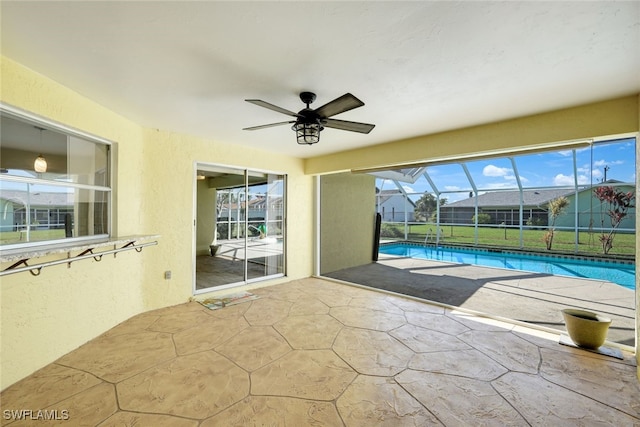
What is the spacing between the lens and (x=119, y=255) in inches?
122

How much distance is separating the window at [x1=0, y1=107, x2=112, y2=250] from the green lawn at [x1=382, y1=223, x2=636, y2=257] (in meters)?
9.92

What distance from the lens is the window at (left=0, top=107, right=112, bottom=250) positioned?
2.03m

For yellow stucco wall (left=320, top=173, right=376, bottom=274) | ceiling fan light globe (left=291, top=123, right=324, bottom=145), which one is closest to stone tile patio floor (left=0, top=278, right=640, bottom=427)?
ceiling fan light globe (left=291, top=123, right=324, bottom=145)

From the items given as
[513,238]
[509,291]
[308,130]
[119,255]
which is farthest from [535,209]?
[119,255]

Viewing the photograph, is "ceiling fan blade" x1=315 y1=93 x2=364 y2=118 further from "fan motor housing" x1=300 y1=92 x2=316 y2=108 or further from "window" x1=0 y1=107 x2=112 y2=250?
"window" x1=0 y1=107 x2=112 y2=250

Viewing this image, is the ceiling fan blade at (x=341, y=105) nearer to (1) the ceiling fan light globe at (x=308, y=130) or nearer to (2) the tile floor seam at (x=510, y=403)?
(1) the ceiling fan light globe at (x=308, y=130)

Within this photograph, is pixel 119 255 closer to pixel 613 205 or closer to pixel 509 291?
pixel 509 291

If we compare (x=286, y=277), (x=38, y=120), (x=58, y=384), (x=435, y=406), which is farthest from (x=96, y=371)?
(x=286, y=277)

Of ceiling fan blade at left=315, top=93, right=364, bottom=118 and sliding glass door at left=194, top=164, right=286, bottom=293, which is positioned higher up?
ceiling fan blade at left=315, top=93, right=364, bottom=118

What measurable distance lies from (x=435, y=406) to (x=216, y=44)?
295 cm

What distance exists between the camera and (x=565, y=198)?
8.28 m

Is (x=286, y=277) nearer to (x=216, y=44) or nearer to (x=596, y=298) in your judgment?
(x=216, y=44)

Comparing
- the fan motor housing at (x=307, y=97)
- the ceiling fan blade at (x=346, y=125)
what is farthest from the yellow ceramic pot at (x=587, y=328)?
the fan motor housing at (x=307, y=97)

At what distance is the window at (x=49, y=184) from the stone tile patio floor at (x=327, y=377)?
3.90 ft
